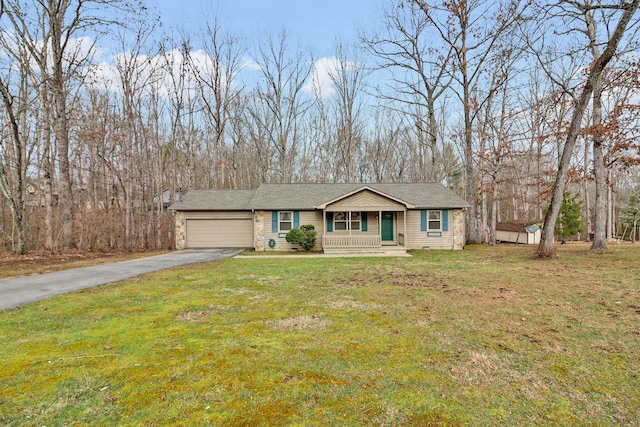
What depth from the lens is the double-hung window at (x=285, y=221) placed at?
1714cm

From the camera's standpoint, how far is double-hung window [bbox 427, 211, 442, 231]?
671 inches

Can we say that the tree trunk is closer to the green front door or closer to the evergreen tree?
the green front door

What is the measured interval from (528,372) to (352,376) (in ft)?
6.37

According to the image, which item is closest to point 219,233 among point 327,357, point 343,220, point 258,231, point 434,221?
point 258,231

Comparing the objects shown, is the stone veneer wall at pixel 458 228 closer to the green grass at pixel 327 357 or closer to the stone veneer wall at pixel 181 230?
the green grass at pixel 327 357

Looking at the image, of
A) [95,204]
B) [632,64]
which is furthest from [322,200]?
→ [95,204]

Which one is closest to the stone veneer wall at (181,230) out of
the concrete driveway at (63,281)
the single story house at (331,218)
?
the single story house at (331,218)

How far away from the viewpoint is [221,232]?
1838 centimetres

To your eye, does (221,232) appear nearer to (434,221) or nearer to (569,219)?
(434,221)

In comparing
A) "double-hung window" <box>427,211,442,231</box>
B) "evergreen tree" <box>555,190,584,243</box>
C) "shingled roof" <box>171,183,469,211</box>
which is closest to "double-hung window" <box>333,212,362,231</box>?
"shingled roof" <box>171,183,469,211</box>

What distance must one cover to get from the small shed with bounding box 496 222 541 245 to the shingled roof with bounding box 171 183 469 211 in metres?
7.70

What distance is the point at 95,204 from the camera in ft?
68.5

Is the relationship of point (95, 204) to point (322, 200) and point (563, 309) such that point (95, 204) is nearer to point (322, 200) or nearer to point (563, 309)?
point (322, 200)

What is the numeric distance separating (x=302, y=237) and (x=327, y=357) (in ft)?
40.9
